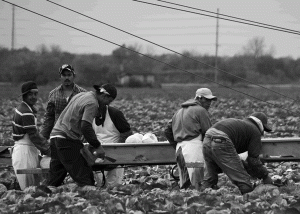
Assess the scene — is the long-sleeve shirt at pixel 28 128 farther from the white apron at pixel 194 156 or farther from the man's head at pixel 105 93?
the white apron at pixel 194 156

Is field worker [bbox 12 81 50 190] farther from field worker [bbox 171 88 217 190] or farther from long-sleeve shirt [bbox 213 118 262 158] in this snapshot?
long-sleeve shirt [bbox 213 118 262 158]

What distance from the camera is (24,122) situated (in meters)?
9.84

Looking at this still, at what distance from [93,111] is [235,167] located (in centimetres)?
165

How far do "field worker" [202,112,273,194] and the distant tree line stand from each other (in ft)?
135

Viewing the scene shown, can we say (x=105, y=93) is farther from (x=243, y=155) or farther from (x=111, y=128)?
(x=243, y=155)

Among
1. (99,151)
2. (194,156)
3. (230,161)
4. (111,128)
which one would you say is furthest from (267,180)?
(111,128)

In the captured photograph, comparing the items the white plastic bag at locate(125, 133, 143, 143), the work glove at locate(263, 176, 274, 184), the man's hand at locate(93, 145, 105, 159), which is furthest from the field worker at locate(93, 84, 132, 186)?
the work glove at locate(263, 176, 274, 184)

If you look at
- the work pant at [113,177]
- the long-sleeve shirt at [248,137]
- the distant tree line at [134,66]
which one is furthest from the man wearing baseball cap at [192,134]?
the distant tree line at [134,66]

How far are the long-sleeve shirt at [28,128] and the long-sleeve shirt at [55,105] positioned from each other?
625mm

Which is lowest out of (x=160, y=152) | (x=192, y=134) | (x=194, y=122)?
(x=160, y=152)

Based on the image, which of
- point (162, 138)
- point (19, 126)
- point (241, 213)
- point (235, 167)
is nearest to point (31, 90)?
point (19, 126)

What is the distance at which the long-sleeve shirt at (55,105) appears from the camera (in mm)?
10500

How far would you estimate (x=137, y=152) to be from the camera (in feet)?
33.2

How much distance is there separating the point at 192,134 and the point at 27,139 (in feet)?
6.42
